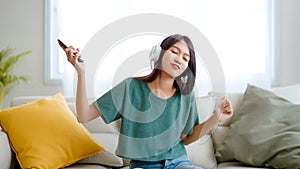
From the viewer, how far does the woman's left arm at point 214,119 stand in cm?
161

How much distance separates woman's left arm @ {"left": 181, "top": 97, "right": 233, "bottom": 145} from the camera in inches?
63.6

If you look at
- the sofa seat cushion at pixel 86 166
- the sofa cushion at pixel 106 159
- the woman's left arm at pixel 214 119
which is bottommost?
the sofa seat cushion at pixel 86 166

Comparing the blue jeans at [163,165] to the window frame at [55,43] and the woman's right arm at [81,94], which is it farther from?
the window frame at [55,43]

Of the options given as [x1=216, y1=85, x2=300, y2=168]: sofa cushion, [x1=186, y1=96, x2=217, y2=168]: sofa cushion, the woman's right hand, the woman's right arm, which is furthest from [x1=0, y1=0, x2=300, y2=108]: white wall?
the woman's right hand

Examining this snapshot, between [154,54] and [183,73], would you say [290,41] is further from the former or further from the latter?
[154,54]

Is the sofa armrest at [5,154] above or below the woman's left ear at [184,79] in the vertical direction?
below

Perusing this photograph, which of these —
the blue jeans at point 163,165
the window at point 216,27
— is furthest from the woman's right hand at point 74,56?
the window at point 216,27

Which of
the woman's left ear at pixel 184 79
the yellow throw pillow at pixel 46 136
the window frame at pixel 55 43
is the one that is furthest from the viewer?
the window frame at pixel 55 43

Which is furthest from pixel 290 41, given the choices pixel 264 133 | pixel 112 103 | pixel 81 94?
pixel 81 94

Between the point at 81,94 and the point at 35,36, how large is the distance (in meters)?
1.94

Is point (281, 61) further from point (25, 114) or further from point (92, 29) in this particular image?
point (25, 114)

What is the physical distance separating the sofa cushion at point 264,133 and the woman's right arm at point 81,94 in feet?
3.10

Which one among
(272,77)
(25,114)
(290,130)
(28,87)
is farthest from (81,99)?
(272,77)

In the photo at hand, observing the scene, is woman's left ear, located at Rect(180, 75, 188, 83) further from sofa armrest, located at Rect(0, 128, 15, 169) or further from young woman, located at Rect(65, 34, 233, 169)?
sofa armrest, located at Rect(0, 128, 15, 169)
